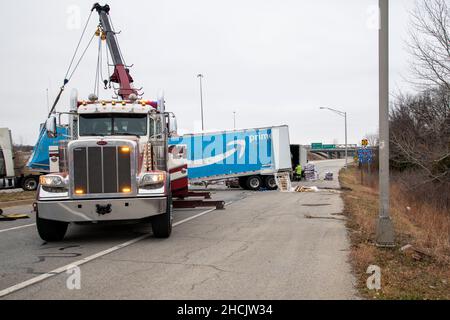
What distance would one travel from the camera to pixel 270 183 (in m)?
30.6

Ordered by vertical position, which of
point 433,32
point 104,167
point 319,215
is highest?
point 433,32

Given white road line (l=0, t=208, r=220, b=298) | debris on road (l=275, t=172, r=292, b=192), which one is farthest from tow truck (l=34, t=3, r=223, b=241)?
debris on road (l=275, t=172, r=292, b=192)

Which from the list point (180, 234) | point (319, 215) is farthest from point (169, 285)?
point (319, 215)

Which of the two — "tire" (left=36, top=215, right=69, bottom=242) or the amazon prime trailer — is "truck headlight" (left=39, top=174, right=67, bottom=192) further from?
the amazon prime trailer

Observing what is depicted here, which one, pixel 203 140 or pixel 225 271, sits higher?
pixel 203 140

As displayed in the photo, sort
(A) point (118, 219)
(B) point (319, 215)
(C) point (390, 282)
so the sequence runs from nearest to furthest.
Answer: (C) point (390, 282) < (A) point (118, 219) < (B) point (319, 215)

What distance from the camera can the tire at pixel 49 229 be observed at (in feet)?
30.9

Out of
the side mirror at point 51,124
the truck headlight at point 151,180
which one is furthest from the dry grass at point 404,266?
the side mirror at point 51,124

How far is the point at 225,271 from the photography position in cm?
683

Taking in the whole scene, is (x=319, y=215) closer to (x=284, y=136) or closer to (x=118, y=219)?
(x=118, y=219)

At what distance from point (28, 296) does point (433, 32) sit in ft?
55.4

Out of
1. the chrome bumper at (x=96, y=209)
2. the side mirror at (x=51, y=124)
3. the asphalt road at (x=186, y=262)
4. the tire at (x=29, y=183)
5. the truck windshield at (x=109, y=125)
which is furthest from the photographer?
the tire at (x=29, y=183)

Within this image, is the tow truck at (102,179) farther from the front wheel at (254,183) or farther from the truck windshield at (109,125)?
the front wheel at (254,183)

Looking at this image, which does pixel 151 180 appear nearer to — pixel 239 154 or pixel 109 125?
pixel 109 125
